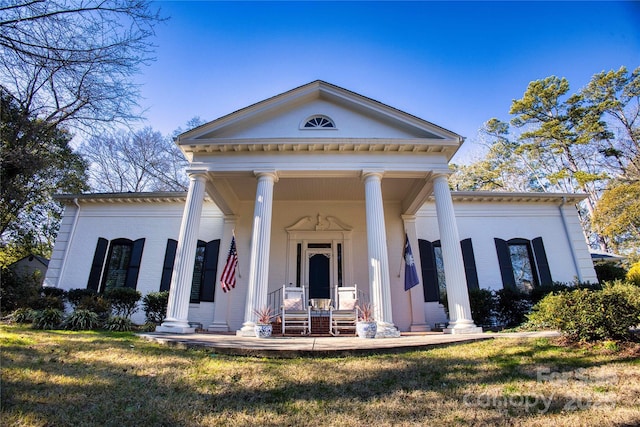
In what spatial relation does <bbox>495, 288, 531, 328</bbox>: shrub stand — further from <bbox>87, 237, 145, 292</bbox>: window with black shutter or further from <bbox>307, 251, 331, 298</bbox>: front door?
<bbox>87, 237, 145, 292</bbox>: window with black shutter

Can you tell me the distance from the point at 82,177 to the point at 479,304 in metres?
20.9

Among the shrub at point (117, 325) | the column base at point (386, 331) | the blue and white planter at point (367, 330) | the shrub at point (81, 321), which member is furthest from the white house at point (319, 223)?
the shrub at point (81, 321)

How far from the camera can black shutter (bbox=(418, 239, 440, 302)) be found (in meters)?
11.1

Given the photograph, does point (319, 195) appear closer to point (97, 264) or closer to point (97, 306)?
point (97, 306)

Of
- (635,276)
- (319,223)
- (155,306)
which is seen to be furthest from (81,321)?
(635,276)

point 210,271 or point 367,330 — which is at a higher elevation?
point 210,271

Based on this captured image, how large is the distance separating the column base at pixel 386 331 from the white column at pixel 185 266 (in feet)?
15.0

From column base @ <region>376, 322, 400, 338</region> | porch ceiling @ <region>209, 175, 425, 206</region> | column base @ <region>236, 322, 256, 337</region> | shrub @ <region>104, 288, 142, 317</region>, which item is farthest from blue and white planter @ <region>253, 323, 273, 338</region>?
shrub @ <region>104, 288, 142, 317</region>

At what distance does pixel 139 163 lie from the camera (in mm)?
20109

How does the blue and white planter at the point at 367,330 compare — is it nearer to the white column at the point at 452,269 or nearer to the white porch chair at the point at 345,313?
the white porch chair at the point at 345,313

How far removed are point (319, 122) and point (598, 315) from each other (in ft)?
25.9

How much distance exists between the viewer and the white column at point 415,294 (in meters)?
10.3

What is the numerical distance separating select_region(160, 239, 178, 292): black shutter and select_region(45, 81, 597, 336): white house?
0.04 meters

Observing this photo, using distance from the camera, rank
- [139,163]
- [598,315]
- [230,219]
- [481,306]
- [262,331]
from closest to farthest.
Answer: [598,315], [262,331], [481,306], [230,219], [139,163]
